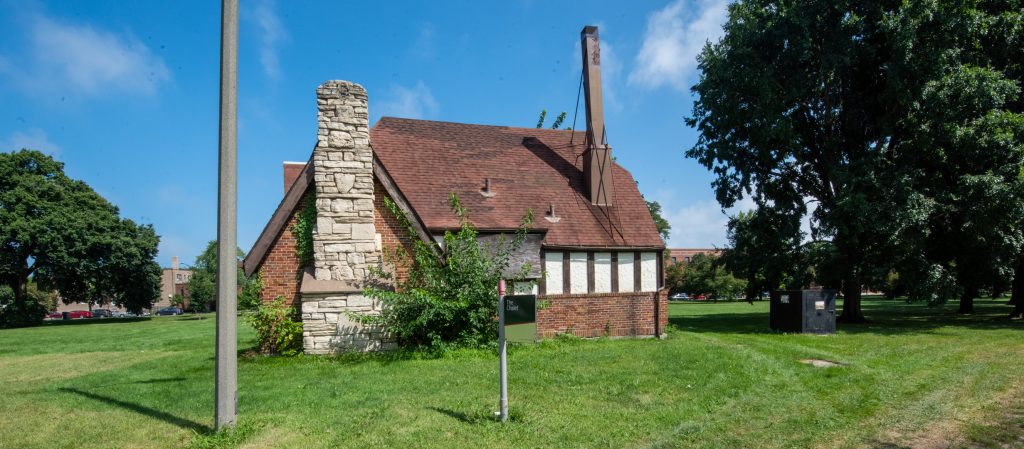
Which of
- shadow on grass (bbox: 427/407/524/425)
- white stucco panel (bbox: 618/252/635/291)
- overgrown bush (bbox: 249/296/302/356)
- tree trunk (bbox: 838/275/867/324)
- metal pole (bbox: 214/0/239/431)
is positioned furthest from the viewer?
tree trunk (bbox: 838/275/867/324)

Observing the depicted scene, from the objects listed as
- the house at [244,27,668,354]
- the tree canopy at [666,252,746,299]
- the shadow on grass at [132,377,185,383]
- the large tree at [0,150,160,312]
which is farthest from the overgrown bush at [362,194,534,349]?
the tree canopy at [666,252,746,299]

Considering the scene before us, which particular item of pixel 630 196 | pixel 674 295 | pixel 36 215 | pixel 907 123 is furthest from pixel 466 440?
pixel 674 295

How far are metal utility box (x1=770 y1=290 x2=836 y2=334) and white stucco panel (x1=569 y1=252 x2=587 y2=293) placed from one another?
7274 mm

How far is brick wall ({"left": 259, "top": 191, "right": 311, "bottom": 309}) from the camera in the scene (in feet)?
43.6

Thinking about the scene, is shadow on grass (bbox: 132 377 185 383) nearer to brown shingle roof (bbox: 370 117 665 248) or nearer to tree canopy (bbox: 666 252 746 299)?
brown shingle roof (bbox: 370 117 665 248)

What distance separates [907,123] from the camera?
21000 mm

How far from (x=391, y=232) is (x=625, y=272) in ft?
23.7

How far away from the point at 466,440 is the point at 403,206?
8.09 metres

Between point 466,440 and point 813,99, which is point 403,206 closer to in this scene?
point 466,440

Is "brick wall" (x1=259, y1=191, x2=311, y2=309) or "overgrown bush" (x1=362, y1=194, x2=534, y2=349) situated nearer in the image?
"overgrown bush" (x1=362, y1=194, x2=534, y2=349)

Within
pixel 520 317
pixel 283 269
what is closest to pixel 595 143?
pixel 283 269

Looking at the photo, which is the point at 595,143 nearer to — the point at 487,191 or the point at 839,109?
the point at 487,191

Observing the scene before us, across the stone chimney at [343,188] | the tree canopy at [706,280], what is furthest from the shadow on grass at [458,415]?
the tree canopy at [706,280]

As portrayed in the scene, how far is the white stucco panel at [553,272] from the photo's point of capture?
1664 centimetres
